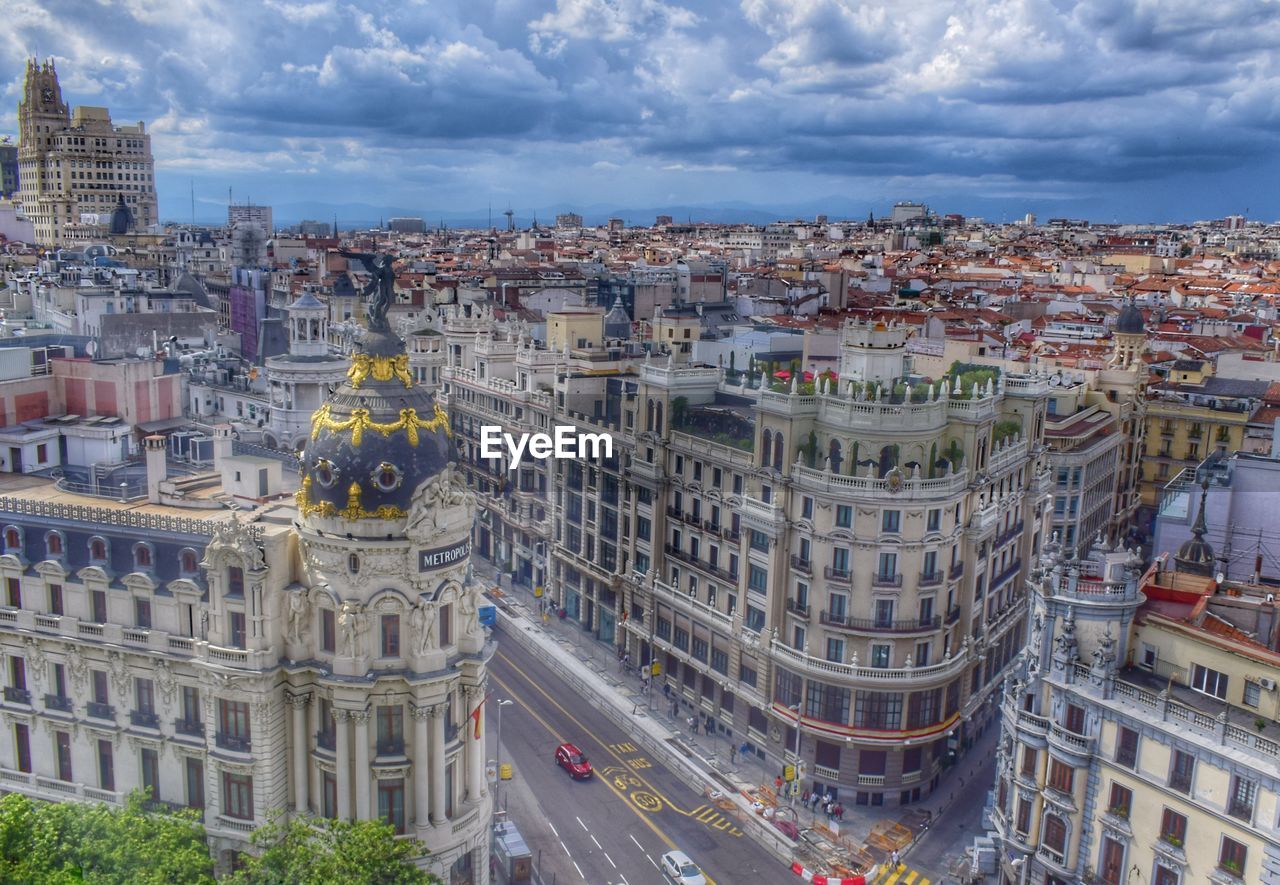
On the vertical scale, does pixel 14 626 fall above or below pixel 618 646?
above

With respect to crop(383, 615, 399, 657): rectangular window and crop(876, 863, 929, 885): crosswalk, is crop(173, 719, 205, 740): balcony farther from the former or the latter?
crop(876, 863, 929, 885): crosswalk

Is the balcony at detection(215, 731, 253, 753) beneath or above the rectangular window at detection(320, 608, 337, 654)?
beneath

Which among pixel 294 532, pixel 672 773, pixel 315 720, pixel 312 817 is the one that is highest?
pixel 294 532

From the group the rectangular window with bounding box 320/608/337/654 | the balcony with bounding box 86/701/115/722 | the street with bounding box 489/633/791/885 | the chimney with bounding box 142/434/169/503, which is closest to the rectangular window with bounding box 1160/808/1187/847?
the street with bounding box 489/633/791/885

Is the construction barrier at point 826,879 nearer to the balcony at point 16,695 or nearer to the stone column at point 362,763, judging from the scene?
the stone column at point 362,763

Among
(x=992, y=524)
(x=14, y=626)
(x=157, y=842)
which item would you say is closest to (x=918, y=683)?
(x=992, y=524)

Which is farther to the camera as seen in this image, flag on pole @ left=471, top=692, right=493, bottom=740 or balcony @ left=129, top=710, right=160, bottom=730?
flag on pole @ left=471, top=692, right=493, bottom=740

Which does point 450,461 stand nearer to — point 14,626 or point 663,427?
point 14,626

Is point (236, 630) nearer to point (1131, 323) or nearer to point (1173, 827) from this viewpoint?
point (1173, 827)
